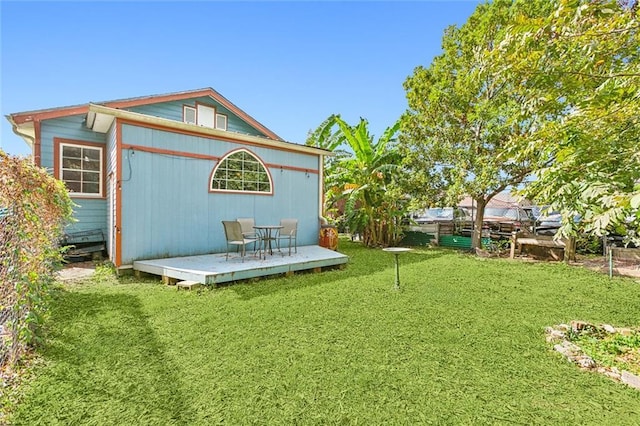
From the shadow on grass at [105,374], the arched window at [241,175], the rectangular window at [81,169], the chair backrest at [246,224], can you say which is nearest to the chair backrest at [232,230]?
the chair backrest at [246,224]

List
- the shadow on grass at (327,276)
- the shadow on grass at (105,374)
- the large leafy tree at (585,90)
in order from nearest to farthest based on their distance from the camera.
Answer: the shadow on grass at (105,374)
the large leafy tree at (585,90)
the shadow on grass at (327,276)

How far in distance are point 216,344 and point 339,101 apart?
16465mm

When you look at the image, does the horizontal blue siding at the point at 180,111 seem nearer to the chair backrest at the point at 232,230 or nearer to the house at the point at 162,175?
the house at the point at 162,175

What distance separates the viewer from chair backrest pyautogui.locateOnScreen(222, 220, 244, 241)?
22.4 feet

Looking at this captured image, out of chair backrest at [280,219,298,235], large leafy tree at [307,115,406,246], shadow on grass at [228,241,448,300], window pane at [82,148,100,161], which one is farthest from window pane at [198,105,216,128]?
shadow on grass at [228,241,448,300]

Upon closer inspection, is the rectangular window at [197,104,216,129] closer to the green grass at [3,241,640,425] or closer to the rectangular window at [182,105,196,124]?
the rectangular window at [182,105,196,124]

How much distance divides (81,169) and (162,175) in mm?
3576

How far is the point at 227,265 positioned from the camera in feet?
21.3

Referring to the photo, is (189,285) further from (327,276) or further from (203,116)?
(203,116)

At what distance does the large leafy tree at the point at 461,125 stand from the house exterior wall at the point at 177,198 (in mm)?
6010

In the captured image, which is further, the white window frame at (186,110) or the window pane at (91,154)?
the white window frame at (186,110)

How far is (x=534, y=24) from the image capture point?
2.51 metres

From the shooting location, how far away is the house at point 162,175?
6559 mm

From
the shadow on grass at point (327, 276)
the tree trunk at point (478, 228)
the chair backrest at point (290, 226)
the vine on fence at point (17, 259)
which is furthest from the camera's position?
the tree trunk at point (478, 228)
